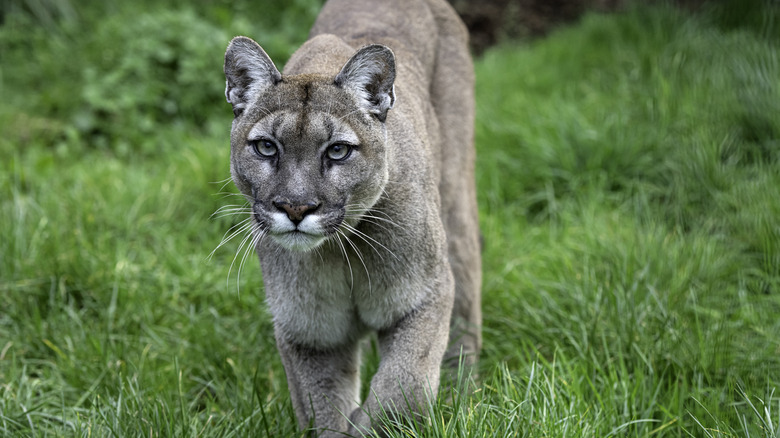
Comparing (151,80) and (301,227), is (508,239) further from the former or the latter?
(151,80)

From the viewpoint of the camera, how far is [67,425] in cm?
371

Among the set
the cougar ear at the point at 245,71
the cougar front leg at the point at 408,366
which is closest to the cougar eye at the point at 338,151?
the cougar ear at the point at 245,71

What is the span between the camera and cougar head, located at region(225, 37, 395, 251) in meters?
3.05

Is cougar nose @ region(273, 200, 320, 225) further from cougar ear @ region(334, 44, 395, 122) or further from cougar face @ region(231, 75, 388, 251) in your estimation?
cougar ear @ region(334, 44, 395, 122)

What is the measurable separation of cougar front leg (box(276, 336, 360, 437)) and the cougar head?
2.15 feet

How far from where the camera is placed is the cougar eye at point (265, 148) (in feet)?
10.4

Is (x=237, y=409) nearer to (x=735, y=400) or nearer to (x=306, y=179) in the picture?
(x=306, y=179)

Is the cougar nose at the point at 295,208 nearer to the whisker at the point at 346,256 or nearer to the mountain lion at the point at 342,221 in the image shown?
the mountain lion at the point at 342,221

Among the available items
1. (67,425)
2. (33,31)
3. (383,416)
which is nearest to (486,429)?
(383,416)

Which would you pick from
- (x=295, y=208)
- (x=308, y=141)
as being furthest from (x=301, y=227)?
(x=308, y=141)

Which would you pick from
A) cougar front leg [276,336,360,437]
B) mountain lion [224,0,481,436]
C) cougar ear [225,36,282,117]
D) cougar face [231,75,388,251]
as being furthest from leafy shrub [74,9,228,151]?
cougar face [231,75,388,251]

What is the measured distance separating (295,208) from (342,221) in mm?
237

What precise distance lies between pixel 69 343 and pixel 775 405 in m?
3.41

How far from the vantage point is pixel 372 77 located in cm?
332
